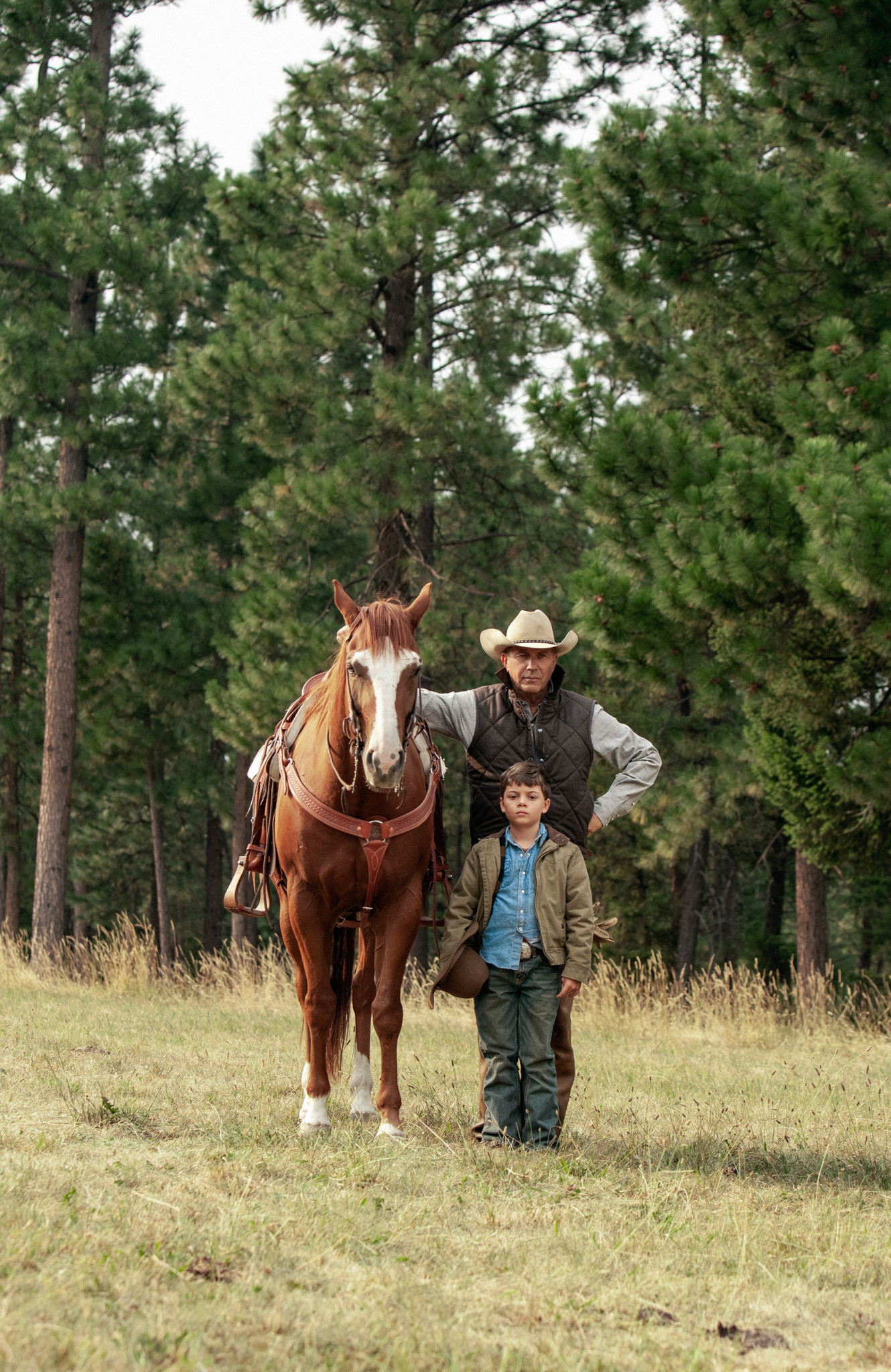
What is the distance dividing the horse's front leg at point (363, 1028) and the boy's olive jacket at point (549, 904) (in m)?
0.77

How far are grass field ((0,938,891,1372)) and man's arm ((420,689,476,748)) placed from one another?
1721mm

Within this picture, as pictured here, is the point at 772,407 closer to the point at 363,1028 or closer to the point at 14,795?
the point at 363,1028

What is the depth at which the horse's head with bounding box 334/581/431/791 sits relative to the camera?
4.24 meters

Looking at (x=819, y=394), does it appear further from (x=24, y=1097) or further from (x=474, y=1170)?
(x=24, y=1097)

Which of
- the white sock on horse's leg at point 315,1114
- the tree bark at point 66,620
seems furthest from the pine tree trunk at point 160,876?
the white sock on horse's leg at point 315,1114

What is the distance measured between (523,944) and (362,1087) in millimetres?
1349

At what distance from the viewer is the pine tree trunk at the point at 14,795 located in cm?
2192

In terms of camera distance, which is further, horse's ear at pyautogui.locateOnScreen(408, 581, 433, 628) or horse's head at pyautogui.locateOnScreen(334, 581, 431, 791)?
A: horse's ear at pyautogui.locateOnScreen(408, 581, 433, 628)

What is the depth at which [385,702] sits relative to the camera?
14.2 ft

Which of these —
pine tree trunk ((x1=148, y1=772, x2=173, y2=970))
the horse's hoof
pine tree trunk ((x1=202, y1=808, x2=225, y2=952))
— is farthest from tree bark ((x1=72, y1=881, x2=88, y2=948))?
the horse's hoof

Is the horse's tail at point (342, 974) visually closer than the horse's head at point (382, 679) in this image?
No

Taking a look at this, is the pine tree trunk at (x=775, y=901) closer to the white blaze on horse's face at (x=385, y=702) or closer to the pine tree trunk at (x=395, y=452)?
the pine tree trunk at (x=395, y=452)

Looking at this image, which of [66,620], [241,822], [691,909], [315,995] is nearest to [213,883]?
[241,822]

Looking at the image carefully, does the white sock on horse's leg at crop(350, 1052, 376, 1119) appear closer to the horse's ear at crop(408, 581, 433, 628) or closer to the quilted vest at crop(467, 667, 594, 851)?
the quilted vest at crop(467, 667, 594, 851)
